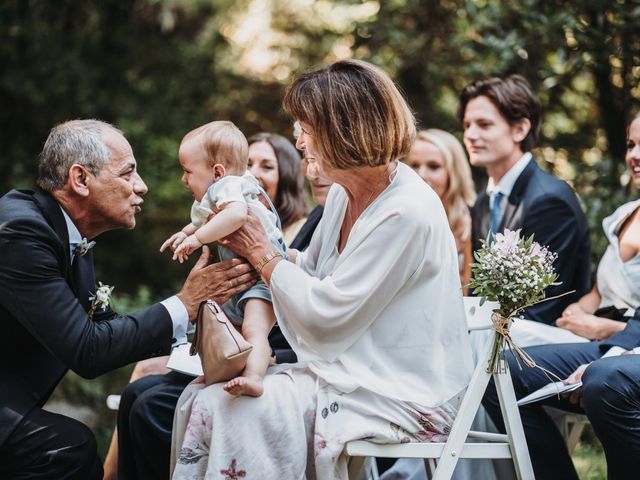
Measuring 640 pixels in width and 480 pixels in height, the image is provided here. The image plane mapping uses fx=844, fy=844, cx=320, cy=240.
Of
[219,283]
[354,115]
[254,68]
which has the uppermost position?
[254,68]

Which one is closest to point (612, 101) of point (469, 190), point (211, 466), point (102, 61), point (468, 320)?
point (469, 190)

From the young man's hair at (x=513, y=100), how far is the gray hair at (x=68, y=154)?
2368 millimetres

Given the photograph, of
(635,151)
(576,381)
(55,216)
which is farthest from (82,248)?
(635,151)

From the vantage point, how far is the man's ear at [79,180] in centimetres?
317

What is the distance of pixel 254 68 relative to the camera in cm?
1012

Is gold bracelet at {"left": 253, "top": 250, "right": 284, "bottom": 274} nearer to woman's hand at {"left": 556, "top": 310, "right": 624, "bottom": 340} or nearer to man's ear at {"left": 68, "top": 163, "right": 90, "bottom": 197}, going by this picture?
man's ear at {"left": 68, "top": 163, "right": 90, "bottom": 197}

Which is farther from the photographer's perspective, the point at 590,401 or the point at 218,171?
the point at 218,171

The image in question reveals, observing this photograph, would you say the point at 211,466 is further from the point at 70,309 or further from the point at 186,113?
the point at 186,113

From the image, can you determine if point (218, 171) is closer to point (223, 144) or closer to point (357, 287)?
point (223, 144)

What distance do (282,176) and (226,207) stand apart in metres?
1.65

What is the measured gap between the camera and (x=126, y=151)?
3324 mm

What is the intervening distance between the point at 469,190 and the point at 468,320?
232cm

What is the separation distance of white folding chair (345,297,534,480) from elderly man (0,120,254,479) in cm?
79

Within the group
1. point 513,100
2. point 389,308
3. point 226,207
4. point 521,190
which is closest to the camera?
point 389,308
